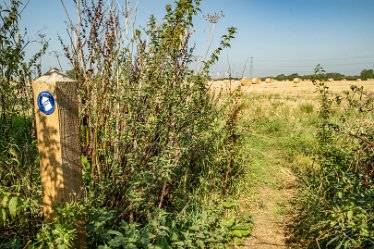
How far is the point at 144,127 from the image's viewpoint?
263 cm

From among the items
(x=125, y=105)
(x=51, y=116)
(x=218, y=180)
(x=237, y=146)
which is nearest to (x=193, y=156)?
(x=218, y=180)

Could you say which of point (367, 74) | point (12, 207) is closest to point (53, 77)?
point (12, 207)

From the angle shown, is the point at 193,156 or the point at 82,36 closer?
the point at 82,36

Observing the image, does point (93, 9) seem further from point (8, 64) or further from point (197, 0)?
point (197, 0)

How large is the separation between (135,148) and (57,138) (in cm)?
→ 96

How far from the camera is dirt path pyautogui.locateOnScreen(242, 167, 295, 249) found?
2.90 m

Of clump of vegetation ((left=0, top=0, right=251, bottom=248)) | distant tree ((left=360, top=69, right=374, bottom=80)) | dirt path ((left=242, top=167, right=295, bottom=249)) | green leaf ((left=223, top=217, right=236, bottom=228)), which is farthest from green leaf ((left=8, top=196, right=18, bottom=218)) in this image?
distant tree ((left=360, top=69, right=374, bottom=80))

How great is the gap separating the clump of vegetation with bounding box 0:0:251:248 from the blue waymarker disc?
53 cm

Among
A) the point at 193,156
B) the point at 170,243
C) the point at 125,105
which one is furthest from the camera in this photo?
the point at 193,156

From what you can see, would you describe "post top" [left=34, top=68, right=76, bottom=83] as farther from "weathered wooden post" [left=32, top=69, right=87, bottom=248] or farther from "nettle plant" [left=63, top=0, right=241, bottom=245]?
"nettle plant" [left=63, top=0, right=241, bottom=245]

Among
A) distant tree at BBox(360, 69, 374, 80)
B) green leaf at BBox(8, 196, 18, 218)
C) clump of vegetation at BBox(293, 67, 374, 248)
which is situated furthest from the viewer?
distant tree at BBox(360, 69, 374, 80)

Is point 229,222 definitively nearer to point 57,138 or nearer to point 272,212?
point 272,212

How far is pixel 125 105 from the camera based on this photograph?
2.81 metres

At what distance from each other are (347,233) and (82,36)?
2990 mm
